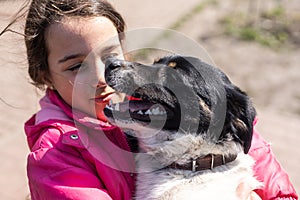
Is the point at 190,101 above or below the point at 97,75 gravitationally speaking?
below

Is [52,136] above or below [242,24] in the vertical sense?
above

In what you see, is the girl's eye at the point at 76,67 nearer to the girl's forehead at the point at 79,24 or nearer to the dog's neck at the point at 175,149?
the girl's forehead at the point at 79,24

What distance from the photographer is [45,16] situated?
254 cm

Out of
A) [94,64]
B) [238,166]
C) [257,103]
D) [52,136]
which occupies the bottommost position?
[257,103]

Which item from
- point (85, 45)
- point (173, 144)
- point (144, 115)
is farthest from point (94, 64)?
point (173, 144)

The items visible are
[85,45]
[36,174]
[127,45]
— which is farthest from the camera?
[127,45]

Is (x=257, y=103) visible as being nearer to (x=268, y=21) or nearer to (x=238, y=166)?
(x=268, y=21)

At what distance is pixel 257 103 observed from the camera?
20.6ft

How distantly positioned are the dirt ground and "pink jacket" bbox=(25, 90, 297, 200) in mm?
697

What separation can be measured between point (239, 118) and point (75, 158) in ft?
2.72

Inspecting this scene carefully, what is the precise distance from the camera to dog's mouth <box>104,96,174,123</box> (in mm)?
2455

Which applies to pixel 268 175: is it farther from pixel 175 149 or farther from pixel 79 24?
pixel 79 24

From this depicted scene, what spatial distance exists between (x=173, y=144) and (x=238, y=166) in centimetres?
33

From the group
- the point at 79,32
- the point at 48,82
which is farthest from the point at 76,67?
the point at 48,82
